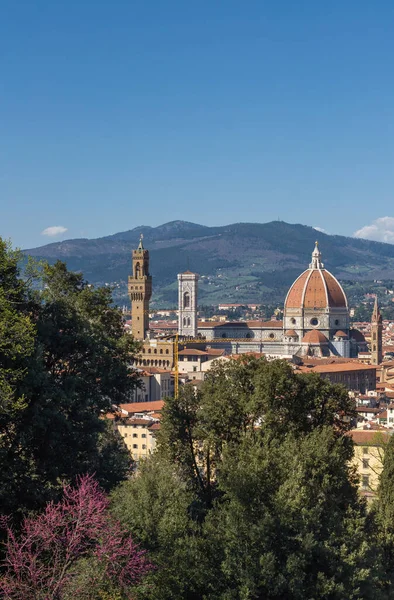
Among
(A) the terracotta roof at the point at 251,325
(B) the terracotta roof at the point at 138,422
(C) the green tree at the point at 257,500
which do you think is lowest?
(B) the terracotta roof at the point at 138,422

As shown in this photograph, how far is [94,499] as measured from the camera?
1702 centimetres

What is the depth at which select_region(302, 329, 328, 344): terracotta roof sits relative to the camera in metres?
121

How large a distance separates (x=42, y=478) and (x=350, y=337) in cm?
10942

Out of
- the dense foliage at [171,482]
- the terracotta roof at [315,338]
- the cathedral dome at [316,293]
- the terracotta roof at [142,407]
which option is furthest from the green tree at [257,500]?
the cathedral dome at [316,293]

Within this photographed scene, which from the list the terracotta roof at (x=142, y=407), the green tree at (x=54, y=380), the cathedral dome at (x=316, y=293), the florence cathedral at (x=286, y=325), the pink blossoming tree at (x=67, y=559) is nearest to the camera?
the pink blossoming tree at (x=67, y=559)

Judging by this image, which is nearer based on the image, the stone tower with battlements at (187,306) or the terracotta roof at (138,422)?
the terracotta roof at (138,422)

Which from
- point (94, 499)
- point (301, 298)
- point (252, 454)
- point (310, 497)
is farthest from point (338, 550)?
point (301, 298)

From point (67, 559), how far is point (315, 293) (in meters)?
114

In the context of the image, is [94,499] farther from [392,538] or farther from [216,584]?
[392,538]

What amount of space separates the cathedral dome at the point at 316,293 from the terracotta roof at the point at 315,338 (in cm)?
503

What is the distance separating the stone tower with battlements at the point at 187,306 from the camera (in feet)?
449

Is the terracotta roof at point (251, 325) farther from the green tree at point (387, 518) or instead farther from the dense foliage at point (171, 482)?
the dense foliage at point (171, 482)

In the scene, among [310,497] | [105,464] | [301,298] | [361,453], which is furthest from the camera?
[301,298]

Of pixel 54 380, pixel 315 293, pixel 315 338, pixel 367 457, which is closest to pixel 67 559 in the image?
pixel 54 380
